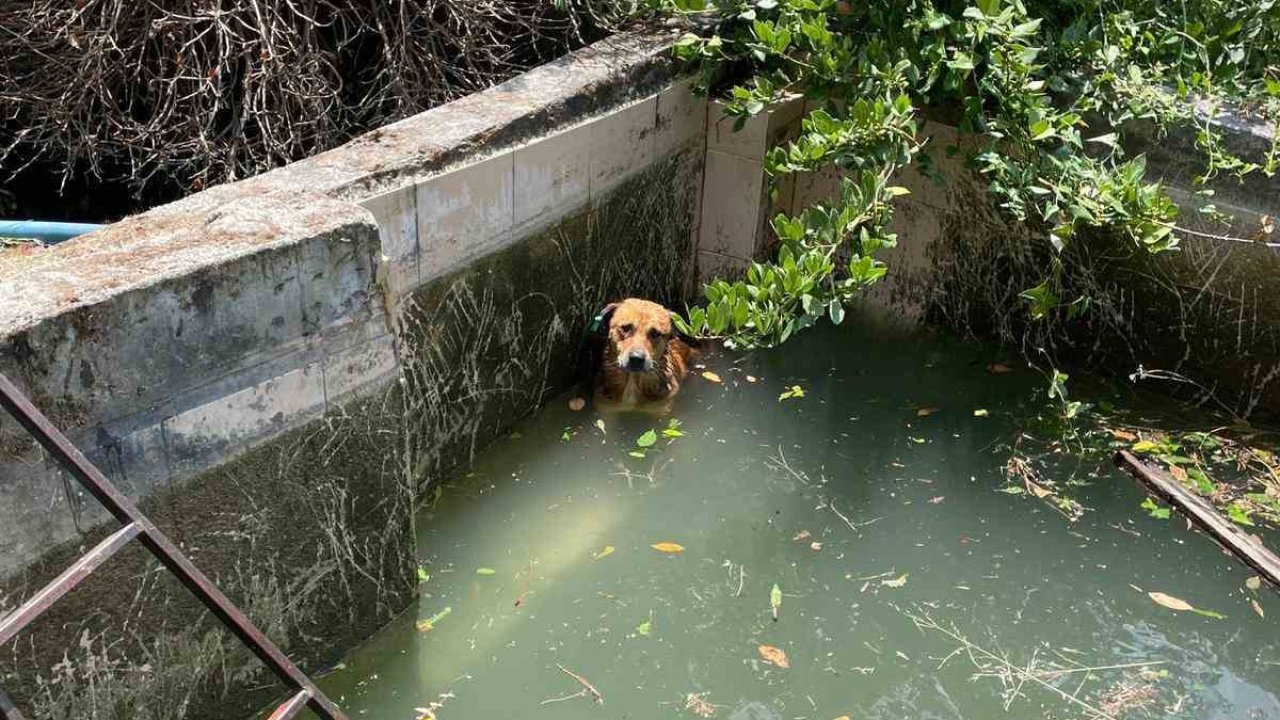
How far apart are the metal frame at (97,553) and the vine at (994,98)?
7.09 feet

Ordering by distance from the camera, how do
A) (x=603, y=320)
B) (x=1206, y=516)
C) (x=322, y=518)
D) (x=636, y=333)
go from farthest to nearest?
1. (x=603, y=320)
2. (x=636, y=333)
3. (x=1206, y=516)
4. (x=322, y=518)

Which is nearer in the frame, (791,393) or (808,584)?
(808,584)

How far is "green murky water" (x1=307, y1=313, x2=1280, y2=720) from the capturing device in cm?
419

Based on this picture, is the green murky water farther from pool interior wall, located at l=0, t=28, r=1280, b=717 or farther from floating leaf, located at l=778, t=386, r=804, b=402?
pool interior wall, located at l=0, t=28, r=1280, b=717

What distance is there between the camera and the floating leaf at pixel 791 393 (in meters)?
5.88

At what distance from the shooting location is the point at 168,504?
3.40 m

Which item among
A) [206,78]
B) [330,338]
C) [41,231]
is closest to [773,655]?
[330,338]

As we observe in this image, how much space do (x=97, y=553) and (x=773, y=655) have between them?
247 cm

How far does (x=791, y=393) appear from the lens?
592cm

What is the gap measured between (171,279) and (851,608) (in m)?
2.75

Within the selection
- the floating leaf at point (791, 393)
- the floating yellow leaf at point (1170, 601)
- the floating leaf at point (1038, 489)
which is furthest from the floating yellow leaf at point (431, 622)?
the floating yellow leaf at point (1170, 601)

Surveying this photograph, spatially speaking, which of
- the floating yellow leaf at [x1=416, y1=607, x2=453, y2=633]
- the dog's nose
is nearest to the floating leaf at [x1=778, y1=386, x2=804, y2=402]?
the dog's nose

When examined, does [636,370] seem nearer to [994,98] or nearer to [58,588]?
[994,98]

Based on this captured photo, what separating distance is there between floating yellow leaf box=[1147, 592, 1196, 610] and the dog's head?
2.33 meters
